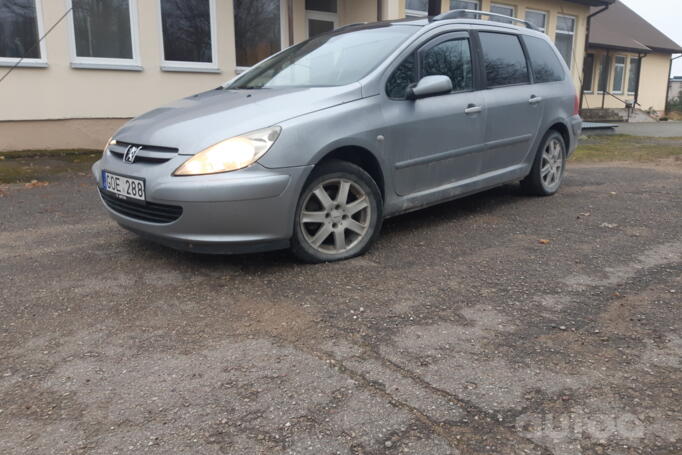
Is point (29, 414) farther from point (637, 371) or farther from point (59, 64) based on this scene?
point (59, 64)

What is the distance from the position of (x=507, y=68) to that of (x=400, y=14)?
353 inches

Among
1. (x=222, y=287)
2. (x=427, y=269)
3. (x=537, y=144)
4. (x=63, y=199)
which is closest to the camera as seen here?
(x=222, y=287)

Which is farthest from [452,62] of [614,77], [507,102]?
[614,77]

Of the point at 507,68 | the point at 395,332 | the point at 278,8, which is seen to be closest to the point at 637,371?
the point at 395,332

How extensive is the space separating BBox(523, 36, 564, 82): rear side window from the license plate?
4.04m

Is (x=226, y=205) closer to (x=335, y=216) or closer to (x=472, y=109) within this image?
(x=335, y=216)

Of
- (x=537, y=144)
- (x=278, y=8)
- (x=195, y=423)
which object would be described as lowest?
(x=195, y=423)

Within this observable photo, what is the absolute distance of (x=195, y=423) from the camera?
223 centimetres

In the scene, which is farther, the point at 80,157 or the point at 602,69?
the point at 602,69

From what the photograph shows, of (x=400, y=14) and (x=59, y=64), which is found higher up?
(x=400, y=14)

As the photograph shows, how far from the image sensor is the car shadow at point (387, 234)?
13.4 feet

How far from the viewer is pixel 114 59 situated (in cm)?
1007

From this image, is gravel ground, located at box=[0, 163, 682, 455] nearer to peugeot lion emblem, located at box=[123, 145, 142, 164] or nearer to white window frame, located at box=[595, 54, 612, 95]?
peugeot lion emblem, located at box=[123, 145, 142, 164]

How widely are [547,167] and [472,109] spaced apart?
178 cm
